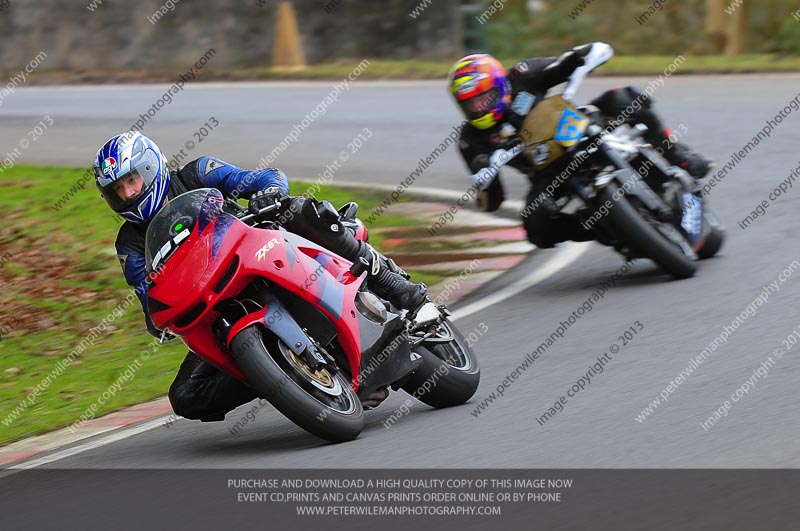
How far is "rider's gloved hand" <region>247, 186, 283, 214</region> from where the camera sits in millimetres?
6113

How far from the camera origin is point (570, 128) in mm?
8750

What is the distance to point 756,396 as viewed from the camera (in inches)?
241

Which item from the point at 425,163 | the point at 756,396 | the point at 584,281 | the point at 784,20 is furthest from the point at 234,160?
the point at 784,20

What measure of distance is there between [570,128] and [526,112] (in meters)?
0.47

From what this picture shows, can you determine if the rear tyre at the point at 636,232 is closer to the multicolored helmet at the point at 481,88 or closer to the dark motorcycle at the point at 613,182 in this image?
the dark motorcycle at the point at 613,182

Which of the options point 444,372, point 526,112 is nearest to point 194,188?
point 444,372

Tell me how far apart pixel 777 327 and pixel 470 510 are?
10.5 ft

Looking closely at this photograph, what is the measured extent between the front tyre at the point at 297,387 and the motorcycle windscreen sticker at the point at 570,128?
A: 10.6ft

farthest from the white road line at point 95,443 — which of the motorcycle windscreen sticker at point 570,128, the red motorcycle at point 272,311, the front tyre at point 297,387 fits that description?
the motorcycle windscreen sticker at point 570,128

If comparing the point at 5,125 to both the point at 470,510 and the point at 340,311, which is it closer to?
the point at 340,311

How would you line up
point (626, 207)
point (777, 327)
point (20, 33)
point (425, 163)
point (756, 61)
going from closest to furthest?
point (777, 327) → point (626, 207) → point (425, 163) → point (756, 61) → point (20, 33)

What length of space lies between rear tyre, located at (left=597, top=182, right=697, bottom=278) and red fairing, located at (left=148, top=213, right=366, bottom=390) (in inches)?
110

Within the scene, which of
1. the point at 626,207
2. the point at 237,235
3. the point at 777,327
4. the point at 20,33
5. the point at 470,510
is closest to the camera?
the point at 470,510

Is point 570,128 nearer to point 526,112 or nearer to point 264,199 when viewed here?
point 526,112
